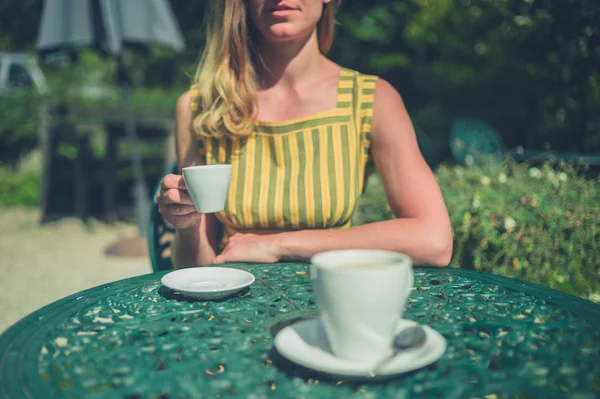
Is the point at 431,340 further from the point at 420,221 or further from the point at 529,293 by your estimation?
the point at 420,221

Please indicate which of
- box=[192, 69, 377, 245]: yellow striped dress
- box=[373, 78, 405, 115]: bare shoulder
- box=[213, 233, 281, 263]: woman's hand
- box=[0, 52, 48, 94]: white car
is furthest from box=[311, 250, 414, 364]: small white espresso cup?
box=[0, 52, 48, 94]: white car

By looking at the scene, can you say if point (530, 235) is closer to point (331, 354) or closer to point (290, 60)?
point (290, 60)

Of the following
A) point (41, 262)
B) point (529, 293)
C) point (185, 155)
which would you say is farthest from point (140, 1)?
point (529, 293)

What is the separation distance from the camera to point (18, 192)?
8664mm

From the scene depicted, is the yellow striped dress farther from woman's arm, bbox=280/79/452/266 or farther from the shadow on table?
the shadow on table

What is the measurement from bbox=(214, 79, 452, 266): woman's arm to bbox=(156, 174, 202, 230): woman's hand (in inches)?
7.8

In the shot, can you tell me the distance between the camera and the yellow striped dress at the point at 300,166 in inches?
76.9

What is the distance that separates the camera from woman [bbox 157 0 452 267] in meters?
1.93

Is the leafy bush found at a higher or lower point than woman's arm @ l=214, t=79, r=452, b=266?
lower

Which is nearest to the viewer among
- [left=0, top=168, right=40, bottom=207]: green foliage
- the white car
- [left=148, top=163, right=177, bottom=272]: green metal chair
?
[left=148, top=163, right=177, bottom=272]: green metal chair

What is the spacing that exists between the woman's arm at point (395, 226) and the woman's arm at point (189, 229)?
0.55 ft

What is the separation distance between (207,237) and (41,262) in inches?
171

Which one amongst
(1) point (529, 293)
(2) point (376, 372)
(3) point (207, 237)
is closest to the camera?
(2) point (376, 372)

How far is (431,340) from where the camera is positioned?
0.95 metres
